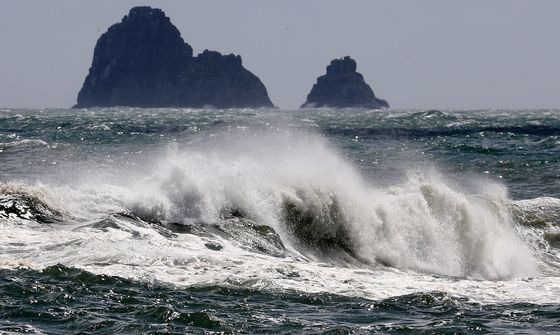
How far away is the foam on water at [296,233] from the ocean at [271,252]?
0.04 metres

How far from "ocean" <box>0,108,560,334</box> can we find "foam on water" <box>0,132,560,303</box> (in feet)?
0.13

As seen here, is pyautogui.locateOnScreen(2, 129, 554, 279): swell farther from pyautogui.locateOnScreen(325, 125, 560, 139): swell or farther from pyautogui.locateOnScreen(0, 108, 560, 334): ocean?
pyautogui.locateOnScreen(325, 125, 560, 139): swell

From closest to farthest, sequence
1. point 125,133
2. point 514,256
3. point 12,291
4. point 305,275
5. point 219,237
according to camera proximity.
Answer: point 12,291
point 305,275
point 219,237
point 514,256
point 125,133

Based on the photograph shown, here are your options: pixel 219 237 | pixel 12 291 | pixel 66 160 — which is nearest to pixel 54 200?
pixel 219 237

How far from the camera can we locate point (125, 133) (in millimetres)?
55875

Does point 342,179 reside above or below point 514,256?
above

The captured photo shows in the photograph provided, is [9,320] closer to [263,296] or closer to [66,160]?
[263,296]

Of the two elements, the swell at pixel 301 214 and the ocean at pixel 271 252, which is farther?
the swell at pixel 301 214

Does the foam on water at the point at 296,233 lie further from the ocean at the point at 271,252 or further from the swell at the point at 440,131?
the swell at the point at 440,131

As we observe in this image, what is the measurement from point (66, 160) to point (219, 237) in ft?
65.2

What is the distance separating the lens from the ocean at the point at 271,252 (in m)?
9.46

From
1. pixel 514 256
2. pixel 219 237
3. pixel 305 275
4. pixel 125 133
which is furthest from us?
pixel 125 133

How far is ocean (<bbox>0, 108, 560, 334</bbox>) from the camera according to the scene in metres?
9.46

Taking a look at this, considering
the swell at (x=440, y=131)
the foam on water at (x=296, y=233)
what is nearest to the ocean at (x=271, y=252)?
the foam on water at (x=296, y=233)
